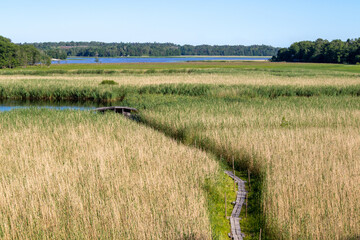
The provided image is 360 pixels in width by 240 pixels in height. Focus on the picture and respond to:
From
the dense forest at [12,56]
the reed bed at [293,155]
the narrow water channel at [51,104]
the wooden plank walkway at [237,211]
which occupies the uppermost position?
the dense forest at [12,56]

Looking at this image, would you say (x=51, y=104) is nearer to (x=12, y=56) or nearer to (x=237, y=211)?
(x=237, y=211)

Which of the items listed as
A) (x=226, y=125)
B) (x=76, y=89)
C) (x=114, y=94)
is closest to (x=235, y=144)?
(x=226, y=125)

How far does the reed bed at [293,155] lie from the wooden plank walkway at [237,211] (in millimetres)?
602

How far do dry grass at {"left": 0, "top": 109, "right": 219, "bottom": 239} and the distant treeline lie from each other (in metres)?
106

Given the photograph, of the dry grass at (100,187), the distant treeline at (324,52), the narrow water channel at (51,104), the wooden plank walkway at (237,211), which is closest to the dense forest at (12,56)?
the narrow water channel at (51,104)

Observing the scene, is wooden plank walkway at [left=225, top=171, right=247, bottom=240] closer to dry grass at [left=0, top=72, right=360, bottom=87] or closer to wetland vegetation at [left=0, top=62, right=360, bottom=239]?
wetland vegetation at [left=0, top=62, right=360, bottom=239]

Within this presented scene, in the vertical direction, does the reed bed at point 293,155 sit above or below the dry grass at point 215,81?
below

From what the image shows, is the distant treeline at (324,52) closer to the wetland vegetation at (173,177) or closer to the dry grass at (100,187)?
the wetland vegetation at (173,177)

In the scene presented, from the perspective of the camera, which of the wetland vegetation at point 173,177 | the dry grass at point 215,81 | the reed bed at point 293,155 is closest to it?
the wetland vegetation at point 173,177

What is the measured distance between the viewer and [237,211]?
847cm

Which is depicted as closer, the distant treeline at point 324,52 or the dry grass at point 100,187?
the dry grass at point 100,187

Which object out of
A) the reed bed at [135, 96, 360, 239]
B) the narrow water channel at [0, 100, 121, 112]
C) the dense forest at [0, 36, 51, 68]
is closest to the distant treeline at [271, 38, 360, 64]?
the dense forest at [0, 36, 51, 68]

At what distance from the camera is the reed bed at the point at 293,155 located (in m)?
7.15

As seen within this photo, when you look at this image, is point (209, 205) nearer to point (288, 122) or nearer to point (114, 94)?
point (288, 122)
